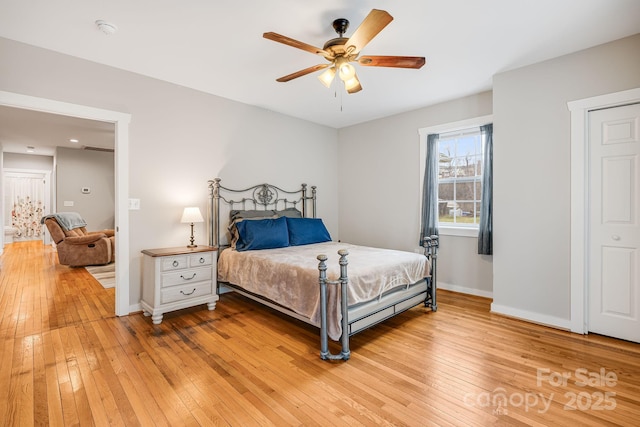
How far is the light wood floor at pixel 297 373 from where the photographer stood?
5.74 feet

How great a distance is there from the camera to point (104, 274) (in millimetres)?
5246

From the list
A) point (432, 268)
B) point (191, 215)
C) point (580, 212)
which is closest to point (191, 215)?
point (191, 215)

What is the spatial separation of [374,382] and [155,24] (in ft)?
10.5

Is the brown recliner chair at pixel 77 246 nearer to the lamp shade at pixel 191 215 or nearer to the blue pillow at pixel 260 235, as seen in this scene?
the lamp shade at pixel 191 215

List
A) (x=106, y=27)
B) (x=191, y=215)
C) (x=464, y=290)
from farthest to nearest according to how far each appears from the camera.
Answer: (x=464, y=290) < (x=191, y=215) < (x=106, y=27)

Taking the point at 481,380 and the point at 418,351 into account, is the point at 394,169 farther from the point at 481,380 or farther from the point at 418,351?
the point at 481,380

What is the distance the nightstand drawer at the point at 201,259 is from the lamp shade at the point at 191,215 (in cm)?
42

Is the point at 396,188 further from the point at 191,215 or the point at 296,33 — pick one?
the point at 191,215

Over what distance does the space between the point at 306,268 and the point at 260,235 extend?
1.26 m

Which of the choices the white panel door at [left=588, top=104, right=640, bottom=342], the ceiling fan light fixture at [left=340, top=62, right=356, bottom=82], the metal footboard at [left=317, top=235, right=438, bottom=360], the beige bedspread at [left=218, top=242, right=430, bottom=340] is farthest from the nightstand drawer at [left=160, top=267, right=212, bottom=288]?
the white panel door at [left=588, top=104, right=640, bottom=342]

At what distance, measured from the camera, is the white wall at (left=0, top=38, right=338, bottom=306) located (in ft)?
9.47

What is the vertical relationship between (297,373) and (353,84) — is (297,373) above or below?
below

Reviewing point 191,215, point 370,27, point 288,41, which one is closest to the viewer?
point 370,27

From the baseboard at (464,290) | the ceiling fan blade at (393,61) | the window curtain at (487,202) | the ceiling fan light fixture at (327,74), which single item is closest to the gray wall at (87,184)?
the ceiling fan light fixture at (327,74)
